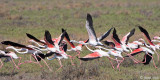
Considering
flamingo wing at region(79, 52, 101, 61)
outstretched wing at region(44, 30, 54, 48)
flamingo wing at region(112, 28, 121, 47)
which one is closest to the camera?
flamingo wing at region(79, 52, 101, 61)

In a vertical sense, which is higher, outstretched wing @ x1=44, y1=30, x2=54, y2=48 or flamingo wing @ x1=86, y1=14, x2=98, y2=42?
flamingo wing @ x1=86, y1=14, x2=98, y2=42

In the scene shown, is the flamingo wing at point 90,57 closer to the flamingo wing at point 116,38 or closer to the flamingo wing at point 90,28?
the flamingo wing at point 90,28

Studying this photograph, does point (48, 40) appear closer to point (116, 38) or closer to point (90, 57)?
point (90, 57)

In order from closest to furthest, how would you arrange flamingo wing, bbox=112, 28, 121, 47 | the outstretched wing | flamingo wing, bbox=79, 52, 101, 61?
1. flamingo wing, bbox=79, 52, 101, 61
2. the outstretched wing
3. flamingo wing, bbox=112, 28, 121, 47

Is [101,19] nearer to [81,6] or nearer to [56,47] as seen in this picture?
[81,6]

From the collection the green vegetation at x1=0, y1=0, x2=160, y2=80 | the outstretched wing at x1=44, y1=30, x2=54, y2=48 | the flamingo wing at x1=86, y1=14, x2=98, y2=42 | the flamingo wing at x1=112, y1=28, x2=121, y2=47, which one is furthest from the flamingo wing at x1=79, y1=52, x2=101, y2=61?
the outstretched wing at x1=44, y1=30, x2=54, y2=48

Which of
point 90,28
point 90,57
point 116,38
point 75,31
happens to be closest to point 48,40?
point 90,28

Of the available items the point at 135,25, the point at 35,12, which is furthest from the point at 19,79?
the point at 35,12

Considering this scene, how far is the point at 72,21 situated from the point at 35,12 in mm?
6034

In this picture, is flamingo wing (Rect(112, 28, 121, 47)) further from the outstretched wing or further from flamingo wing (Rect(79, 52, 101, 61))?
the outstretched wing

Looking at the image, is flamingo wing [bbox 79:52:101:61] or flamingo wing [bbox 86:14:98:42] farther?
flamingo wing [bbox 86:14:98:42]

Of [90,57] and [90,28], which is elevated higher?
[90,28]

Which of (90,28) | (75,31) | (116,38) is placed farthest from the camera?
(75,31)

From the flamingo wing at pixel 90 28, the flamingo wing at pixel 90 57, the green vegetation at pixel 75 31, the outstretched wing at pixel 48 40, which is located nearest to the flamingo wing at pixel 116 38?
the flamingo wing at pixel 90 28
